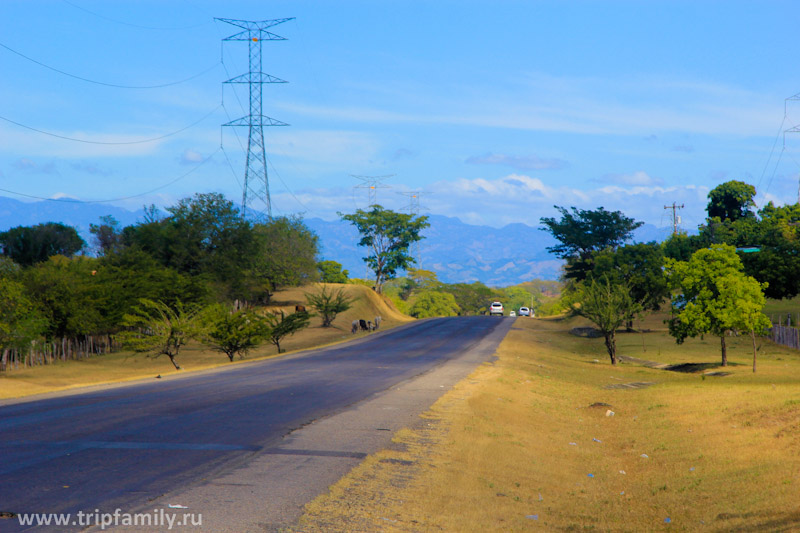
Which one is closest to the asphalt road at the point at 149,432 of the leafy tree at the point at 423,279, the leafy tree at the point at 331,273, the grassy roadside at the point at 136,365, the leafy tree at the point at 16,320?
the grassy roadside at the point at 136,365

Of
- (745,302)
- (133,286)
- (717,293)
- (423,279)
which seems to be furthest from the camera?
(423,279)

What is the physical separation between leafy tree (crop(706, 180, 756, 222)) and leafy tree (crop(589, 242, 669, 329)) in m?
56.3

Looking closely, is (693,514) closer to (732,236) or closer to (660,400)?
(660,400)

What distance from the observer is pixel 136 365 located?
4084cm

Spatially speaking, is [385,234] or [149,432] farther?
[385,234]

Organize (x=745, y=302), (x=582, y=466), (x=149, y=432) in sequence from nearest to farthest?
(x=149, y=432) → (x=582, y=466) → (x=745, y=302)

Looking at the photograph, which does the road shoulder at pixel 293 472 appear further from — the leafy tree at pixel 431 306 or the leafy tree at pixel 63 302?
the leafy tree at pixel 431 306

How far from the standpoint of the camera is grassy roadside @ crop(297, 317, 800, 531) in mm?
8422

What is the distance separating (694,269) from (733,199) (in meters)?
86.1

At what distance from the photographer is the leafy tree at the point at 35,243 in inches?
3750

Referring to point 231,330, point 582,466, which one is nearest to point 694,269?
point 582,466

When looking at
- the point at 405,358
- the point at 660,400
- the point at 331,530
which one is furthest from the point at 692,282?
the point at 331,530

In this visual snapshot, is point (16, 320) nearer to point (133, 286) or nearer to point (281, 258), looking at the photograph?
point (133, 286)

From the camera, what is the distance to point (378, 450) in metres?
11.5
